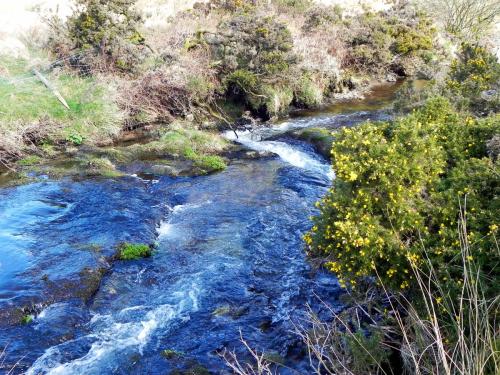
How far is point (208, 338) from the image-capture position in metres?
7.51

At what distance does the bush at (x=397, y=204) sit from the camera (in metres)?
6.04

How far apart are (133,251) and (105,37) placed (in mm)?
12877

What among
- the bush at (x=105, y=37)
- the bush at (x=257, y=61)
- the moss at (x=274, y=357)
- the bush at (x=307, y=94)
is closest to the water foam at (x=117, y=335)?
the moss at (x=274, y=357)

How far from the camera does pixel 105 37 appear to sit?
19203mm

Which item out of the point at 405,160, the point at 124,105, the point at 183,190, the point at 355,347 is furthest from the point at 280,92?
the point at 355,347

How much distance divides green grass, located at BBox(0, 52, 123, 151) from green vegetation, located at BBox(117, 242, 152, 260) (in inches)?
321

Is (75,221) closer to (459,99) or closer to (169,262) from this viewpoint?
(169,262)

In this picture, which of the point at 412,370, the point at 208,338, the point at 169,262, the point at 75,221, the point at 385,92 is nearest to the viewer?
the point at 412,370

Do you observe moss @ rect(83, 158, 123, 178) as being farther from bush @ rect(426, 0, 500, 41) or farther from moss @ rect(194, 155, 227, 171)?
bush @ rect(426, 0, 500, 41)

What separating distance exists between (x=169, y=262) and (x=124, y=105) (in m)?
10.6

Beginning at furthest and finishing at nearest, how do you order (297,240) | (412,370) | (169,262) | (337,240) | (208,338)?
1. (297,240)
2. (169,262)
3. (208,338)
4. (337,240)
5. (412,370)

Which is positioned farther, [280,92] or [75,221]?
[280,92]

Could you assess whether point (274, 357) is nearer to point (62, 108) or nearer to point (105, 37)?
point (62, 108)

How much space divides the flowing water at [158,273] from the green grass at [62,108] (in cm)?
378
